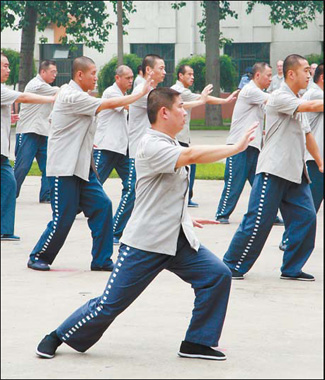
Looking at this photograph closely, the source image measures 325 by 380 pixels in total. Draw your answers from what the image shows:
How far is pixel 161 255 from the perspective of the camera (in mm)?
4801

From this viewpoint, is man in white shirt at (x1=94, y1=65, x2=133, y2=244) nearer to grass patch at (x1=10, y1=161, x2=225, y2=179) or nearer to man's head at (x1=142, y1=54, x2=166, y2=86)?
man's head at (x1=142, y1=54, x2=166, y2=86)

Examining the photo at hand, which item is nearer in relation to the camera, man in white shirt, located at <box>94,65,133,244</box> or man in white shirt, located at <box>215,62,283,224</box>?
man in white shirt, located at <box>94,65,133,244</box>

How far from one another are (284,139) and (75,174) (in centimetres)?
162

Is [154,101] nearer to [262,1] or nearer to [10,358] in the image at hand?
[10,358]

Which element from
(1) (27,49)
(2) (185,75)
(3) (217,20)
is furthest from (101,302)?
A: (3) (217,20)

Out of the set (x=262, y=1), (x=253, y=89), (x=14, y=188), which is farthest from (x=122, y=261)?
(x=262, y=1)

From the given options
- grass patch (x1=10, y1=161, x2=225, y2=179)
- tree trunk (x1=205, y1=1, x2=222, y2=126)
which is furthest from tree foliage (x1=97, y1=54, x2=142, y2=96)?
grass patch (x1=10, y1=161, x2=225, y2=179)

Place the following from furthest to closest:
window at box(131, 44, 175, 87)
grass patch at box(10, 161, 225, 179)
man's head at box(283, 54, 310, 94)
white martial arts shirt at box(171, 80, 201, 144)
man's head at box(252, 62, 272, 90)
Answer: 1. window at box(131, 44, 175, 87)
2. grass patch at box(10, 161, 225, 179)
3. white martial arts shirt at box(171, 80, 201, 144)
4. man's head at box(252, 62, 272, 90)
5. man's head at box(283, 54, 310, 94)

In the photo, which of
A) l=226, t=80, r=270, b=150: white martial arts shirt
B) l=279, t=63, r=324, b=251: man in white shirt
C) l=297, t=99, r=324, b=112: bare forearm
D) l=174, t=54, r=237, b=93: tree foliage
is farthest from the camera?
l=174, t=54, r=237, b=93: tree foliage

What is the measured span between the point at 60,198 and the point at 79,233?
2246 mm

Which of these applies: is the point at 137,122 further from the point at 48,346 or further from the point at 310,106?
the point at 48,346

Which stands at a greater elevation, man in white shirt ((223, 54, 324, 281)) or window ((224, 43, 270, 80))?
window ((224, 43, 270, 80))

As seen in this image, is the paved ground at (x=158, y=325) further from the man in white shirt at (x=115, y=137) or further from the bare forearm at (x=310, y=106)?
the man in white shirt at (x=115, y=137)

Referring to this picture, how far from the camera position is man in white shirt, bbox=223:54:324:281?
6973mm
